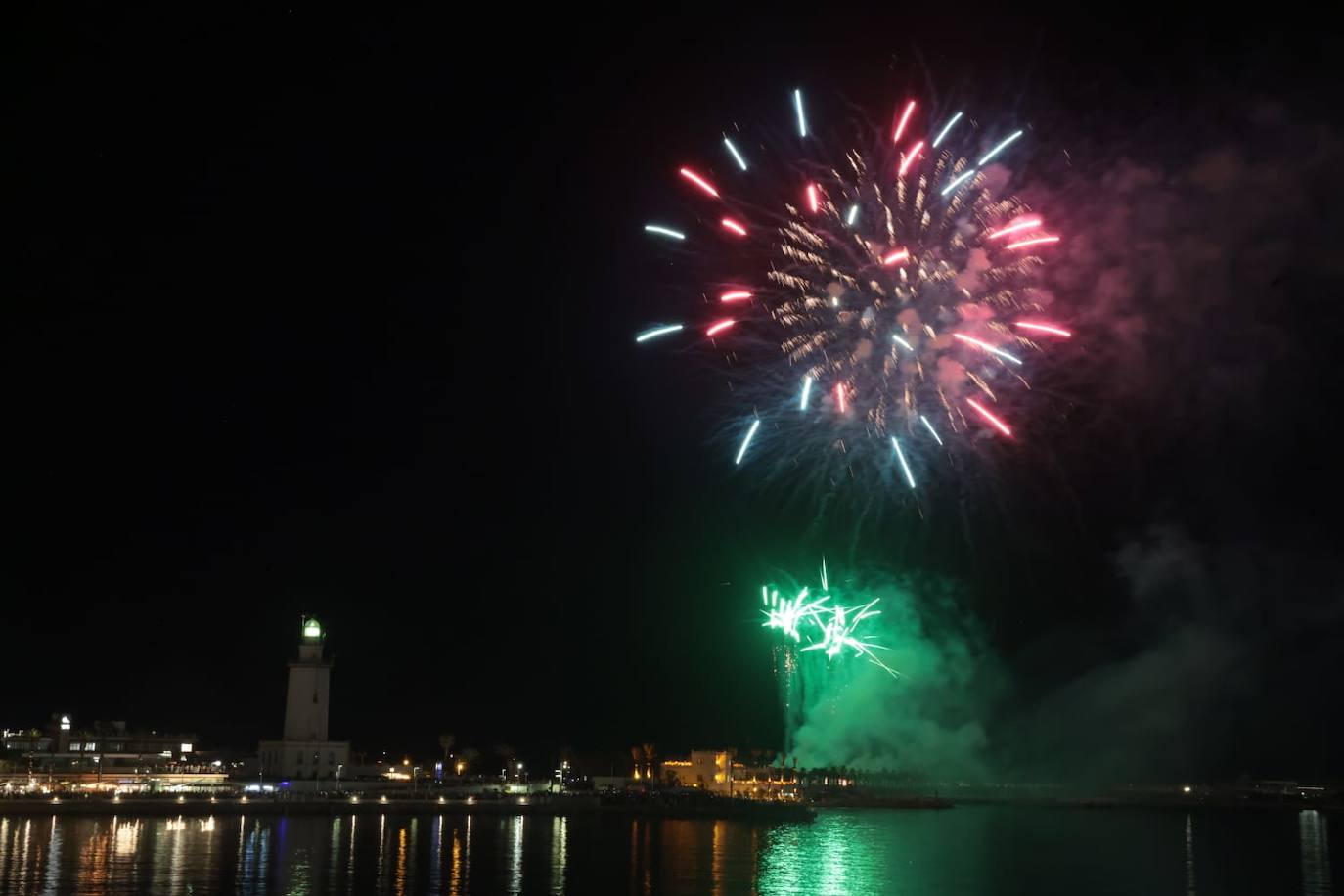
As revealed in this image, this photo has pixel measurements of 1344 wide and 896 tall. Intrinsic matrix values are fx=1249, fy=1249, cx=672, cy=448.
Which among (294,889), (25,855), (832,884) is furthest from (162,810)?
(832,884)

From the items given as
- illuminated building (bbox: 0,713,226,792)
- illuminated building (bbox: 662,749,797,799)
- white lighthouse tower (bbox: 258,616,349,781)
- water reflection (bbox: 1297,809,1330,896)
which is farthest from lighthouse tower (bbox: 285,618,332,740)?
water reflection (bbox: 1297,809,1330,896)

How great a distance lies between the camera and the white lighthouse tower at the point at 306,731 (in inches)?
2488

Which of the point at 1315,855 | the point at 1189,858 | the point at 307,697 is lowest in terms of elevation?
the point at 1315,855

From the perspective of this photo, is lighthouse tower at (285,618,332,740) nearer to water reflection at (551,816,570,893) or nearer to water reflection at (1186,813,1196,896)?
water reflection at (551,816,570,893)

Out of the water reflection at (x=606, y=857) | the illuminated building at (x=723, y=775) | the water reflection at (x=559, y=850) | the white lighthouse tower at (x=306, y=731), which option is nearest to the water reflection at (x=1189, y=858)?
the water reflection at (x=606, y=857)

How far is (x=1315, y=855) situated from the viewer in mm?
50031

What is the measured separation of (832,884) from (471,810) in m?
28.6

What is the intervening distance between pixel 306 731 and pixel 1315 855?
153ft

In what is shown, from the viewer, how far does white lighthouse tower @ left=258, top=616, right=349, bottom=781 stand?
63.2m

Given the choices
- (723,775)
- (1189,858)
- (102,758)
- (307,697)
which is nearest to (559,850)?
(1189,858)

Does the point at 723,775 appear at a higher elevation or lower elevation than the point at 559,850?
higher

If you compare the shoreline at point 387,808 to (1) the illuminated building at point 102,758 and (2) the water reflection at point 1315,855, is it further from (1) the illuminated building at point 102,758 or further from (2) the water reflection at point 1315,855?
(2) the water reflection at point 1315,855

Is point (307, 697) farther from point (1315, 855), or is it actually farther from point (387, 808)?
point (1315, 855)

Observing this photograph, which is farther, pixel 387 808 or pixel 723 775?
pixel 723 775
